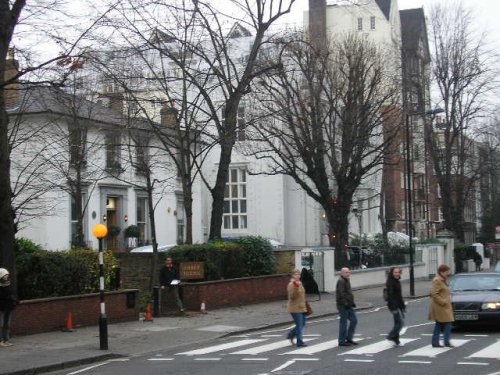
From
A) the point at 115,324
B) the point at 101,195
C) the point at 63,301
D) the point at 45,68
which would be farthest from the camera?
the point at 101,195

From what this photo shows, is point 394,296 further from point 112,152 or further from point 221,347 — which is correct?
point 112,152

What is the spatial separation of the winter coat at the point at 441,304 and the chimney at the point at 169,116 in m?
14.2

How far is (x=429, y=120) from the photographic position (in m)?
50.7

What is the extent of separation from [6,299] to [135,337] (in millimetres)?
3534

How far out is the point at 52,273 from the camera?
21391mm

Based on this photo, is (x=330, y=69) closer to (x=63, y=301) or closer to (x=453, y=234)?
(x=63, y=301)

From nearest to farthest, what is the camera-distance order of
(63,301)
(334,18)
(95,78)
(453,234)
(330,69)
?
(63,301) < (95,78) < (330,69) < (453,234) < (334,18)

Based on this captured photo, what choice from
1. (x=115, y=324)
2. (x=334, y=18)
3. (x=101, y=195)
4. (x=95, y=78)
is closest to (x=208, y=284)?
(x=115, y=324)

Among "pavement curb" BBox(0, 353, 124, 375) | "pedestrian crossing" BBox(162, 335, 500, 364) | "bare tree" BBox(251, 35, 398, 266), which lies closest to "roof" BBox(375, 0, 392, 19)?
"bare tree" BBox(251, 35, 398, 266)

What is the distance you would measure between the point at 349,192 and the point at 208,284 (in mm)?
13368

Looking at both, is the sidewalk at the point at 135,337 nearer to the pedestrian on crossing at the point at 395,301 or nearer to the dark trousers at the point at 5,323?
the dark trousers at the point at 5,323

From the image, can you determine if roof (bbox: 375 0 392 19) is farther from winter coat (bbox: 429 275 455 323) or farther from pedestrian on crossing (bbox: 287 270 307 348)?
winter coat (bbox: 429 275 455 323)

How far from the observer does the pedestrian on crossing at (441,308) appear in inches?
604

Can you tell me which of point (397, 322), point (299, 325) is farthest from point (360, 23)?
point (397, 322)
